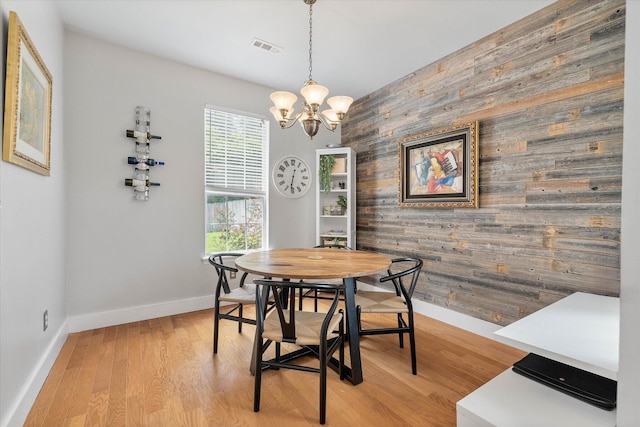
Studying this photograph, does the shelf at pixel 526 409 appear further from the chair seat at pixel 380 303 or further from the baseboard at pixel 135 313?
the baseboard at pixel 135 313

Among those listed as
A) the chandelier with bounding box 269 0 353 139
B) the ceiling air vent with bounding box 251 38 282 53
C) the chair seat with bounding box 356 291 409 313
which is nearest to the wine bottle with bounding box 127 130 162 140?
the ceiling air vent with bounding box 251 38 282 53

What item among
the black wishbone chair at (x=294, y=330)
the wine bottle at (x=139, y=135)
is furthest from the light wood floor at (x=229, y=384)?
the wine bottle at (x=139, y=135)

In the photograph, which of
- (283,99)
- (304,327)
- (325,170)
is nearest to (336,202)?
(325,170)

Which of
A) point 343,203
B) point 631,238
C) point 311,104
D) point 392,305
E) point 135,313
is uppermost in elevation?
point 311,104

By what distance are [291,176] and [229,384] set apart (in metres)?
2.65

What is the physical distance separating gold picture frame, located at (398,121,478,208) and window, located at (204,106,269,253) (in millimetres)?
1788

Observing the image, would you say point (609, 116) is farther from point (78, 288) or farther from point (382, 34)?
point (78, 288)

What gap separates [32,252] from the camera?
1794mm

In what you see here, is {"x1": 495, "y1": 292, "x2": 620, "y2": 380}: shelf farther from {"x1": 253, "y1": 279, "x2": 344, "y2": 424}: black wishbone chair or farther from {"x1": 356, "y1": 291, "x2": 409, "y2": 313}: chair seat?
{"x1": 253, "y1": 279, "x2": 344, "y2": 424}: black wishbone chair

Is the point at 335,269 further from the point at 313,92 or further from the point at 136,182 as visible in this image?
the point at 136,182

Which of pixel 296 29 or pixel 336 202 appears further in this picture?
pixel 336 202

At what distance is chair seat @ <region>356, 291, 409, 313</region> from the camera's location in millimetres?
2115

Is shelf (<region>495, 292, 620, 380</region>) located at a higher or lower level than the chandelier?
lower

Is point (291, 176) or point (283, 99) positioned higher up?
point (283, 99)
